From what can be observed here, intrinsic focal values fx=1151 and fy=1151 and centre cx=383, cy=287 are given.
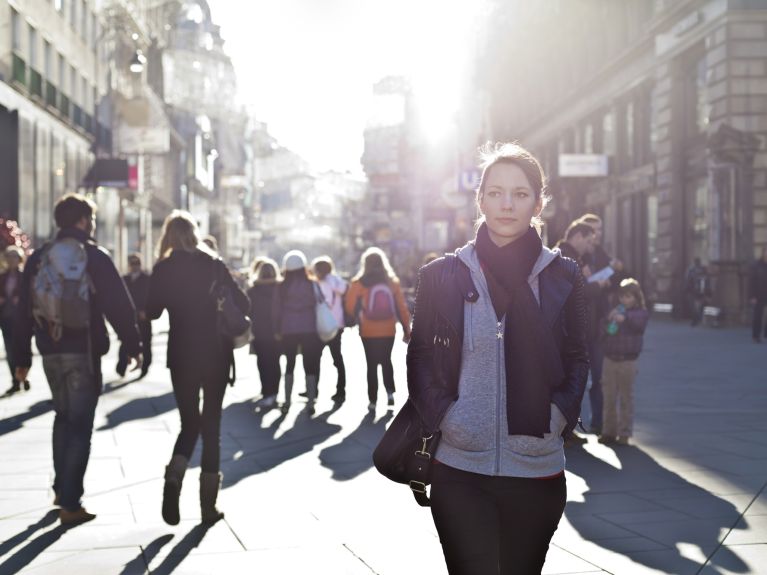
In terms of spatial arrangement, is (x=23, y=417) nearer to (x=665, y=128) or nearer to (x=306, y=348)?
(x=306, y=348)

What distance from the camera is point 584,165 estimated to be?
118ft

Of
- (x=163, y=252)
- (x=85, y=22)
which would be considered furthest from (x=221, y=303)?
(x=85, y=22)

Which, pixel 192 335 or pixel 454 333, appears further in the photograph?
pixel 192 335

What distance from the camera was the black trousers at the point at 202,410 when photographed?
669 cm

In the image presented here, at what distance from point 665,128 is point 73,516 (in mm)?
26282

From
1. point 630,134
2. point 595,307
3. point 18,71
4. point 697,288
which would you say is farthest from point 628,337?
point 18,71

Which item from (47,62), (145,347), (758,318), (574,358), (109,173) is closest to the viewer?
(574,358)

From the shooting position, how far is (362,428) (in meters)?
10.7

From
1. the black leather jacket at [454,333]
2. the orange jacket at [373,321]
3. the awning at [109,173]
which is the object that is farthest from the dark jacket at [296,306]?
the awning at [109,173]

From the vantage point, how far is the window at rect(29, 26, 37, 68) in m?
36.1

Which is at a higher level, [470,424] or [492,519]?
[470,424]

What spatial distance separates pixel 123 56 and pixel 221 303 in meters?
52.1

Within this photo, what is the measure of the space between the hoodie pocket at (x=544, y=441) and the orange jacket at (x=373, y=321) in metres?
9.25

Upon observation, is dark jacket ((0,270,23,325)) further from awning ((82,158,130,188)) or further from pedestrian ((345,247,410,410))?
awning ((82,158,130,188))
